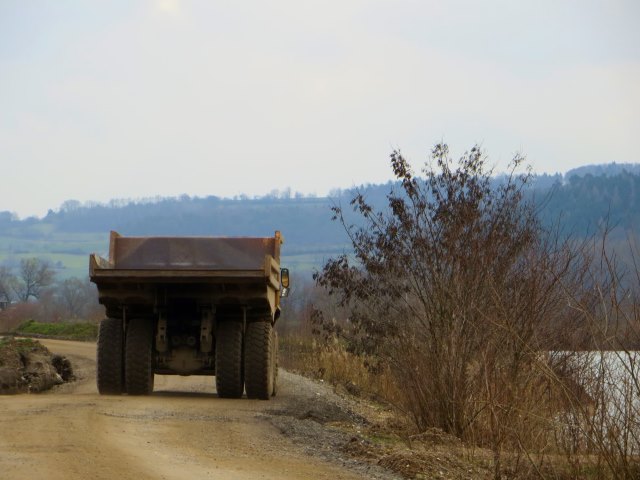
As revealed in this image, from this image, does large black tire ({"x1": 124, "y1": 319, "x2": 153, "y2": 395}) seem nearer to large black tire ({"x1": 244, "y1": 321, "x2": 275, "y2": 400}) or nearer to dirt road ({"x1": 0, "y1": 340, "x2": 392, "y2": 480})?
dirt road ({"x1": 0, "y1": 340, "x2": 392, "y2": 480})

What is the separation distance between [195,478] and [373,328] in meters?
8.76

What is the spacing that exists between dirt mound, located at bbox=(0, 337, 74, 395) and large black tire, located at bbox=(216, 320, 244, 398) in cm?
526

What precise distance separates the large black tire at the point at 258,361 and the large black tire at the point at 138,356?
4.98ft

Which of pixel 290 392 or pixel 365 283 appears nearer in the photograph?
pixel 365 283

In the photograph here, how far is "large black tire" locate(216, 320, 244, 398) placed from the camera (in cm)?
1703

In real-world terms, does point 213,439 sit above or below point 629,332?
below

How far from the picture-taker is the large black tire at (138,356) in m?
17.0

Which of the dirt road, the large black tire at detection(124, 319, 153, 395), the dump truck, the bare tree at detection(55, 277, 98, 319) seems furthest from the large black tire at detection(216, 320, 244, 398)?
the bare tree at detection(55, 277, 98, 319)

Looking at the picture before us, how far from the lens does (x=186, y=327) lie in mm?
17438

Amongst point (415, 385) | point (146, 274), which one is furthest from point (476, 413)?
point (146, 274)

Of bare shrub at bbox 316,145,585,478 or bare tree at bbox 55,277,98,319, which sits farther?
bare tree at bbox 55,277,98,319

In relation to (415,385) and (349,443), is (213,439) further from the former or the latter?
(415,385)

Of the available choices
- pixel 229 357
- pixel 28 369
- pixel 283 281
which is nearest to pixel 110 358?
pixel 229 357

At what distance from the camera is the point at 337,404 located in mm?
17891
